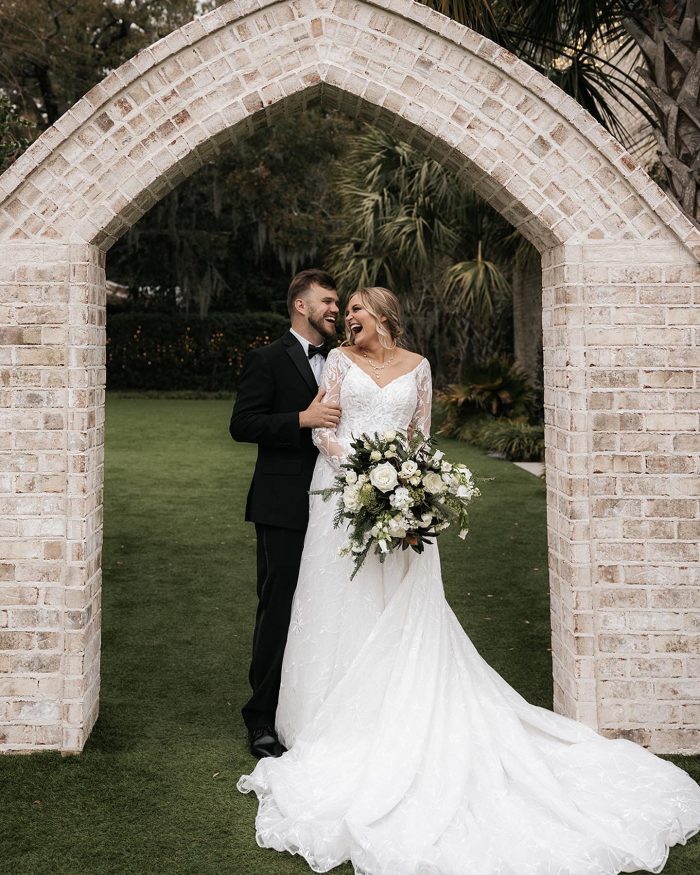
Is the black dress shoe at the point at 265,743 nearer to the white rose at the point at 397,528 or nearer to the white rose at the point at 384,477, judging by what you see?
the white rose at the point at 397,528

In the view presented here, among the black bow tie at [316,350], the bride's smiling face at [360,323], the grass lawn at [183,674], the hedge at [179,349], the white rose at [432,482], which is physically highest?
the hedge at [179,349]

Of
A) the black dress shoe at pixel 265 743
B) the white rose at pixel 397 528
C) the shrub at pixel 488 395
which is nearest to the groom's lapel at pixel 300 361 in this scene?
the white rose at pixel 397 528

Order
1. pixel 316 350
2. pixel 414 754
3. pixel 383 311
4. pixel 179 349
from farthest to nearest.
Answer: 1. pixel 179 349
2. pixel 316 350
3. pixel 383 311
4. pixel 414 754

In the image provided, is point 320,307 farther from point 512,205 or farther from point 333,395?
point 512,205

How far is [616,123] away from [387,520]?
5.51 metres

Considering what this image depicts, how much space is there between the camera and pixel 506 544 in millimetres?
8555

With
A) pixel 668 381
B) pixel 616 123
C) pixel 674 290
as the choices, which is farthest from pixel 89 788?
pixel 616 123

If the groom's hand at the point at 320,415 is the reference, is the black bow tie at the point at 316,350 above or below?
above

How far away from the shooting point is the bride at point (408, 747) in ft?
10.4

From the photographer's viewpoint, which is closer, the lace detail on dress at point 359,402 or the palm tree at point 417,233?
the lace detail on dress at point 359,402

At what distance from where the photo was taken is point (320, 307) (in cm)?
428

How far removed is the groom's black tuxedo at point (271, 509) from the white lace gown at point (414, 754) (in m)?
0.10

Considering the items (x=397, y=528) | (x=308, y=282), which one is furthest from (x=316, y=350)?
(x=397, y=528)

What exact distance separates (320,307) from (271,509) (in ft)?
3.07
